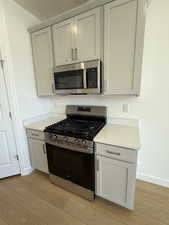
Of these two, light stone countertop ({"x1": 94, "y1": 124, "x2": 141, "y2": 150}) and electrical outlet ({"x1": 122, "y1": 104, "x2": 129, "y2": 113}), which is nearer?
light stone countertop ({"x1": 94, "y1": 124, "x2": 141, "y2": 150})

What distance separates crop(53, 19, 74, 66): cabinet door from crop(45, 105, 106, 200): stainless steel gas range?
873 millimetres

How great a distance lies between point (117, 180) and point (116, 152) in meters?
0.35

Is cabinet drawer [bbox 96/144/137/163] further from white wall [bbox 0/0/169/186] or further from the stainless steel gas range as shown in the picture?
white wall [bbox 0/0/169/186]

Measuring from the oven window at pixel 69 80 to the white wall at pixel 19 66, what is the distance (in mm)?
619

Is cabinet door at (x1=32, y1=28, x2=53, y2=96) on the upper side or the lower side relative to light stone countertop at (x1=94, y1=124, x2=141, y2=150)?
upper

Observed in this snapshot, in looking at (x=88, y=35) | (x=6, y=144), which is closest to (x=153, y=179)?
(x=88, y=35)

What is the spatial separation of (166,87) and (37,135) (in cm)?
197

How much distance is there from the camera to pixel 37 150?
1994 mm

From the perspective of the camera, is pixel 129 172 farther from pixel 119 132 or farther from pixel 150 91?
pixel 150 91

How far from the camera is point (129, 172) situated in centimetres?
129

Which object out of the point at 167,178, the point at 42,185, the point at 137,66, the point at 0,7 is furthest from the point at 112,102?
the point at 0,7

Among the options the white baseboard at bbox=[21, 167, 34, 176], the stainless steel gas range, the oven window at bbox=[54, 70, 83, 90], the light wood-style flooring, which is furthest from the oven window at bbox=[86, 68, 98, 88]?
the white baseboard at bbox=[21, 167, 34, 176]

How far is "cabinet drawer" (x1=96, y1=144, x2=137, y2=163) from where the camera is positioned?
1245mm

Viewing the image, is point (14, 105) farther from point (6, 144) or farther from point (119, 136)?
point (119, 136)
